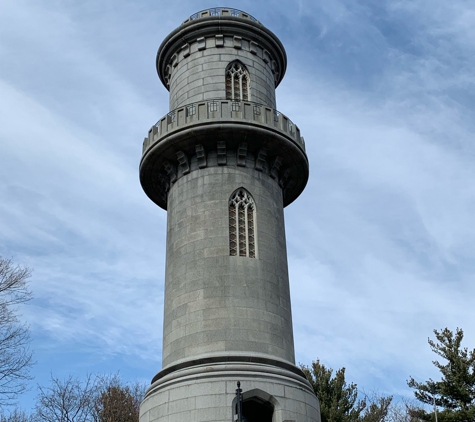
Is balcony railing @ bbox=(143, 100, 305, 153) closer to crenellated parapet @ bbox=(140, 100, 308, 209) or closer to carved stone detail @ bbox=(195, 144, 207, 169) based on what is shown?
crenellated parapet @ bbox=(140, 100, 308, 209)

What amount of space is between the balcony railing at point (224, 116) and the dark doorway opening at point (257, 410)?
1053cm

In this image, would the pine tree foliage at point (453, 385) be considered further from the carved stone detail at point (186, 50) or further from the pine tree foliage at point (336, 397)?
the carved stone detail at point (186, 50)

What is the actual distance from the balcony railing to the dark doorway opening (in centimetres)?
1053

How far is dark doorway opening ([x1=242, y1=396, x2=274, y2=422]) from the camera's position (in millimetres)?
20406

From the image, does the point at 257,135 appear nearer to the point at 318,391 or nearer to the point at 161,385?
the point at 161,385

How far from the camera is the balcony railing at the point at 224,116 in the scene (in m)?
24.3

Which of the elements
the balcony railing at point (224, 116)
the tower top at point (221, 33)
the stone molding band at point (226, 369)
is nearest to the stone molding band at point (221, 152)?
the balcony railing at point (224, 116)

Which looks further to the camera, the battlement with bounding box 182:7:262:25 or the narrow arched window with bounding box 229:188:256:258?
the battlement with bounding box 182:7:262:25

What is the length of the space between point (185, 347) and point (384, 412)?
88.1 ft

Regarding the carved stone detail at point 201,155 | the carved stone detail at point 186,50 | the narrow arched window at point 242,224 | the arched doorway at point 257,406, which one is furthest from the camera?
the carved stone detail at point 186,50

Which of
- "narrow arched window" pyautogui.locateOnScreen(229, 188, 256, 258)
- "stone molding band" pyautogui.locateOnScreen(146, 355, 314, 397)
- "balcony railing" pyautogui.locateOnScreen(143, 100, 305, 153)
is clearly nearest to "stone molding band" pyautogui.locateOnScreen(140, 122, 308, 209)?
"balcony railing" pyautogui.locateOnScreen(143, 100, 305, 153)

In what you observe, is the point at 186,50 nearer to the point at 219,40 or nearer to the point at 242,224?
the point at 219,40

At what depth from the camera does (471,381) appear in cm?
3406

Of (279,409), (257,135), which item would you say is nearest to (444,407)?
(279,409)
